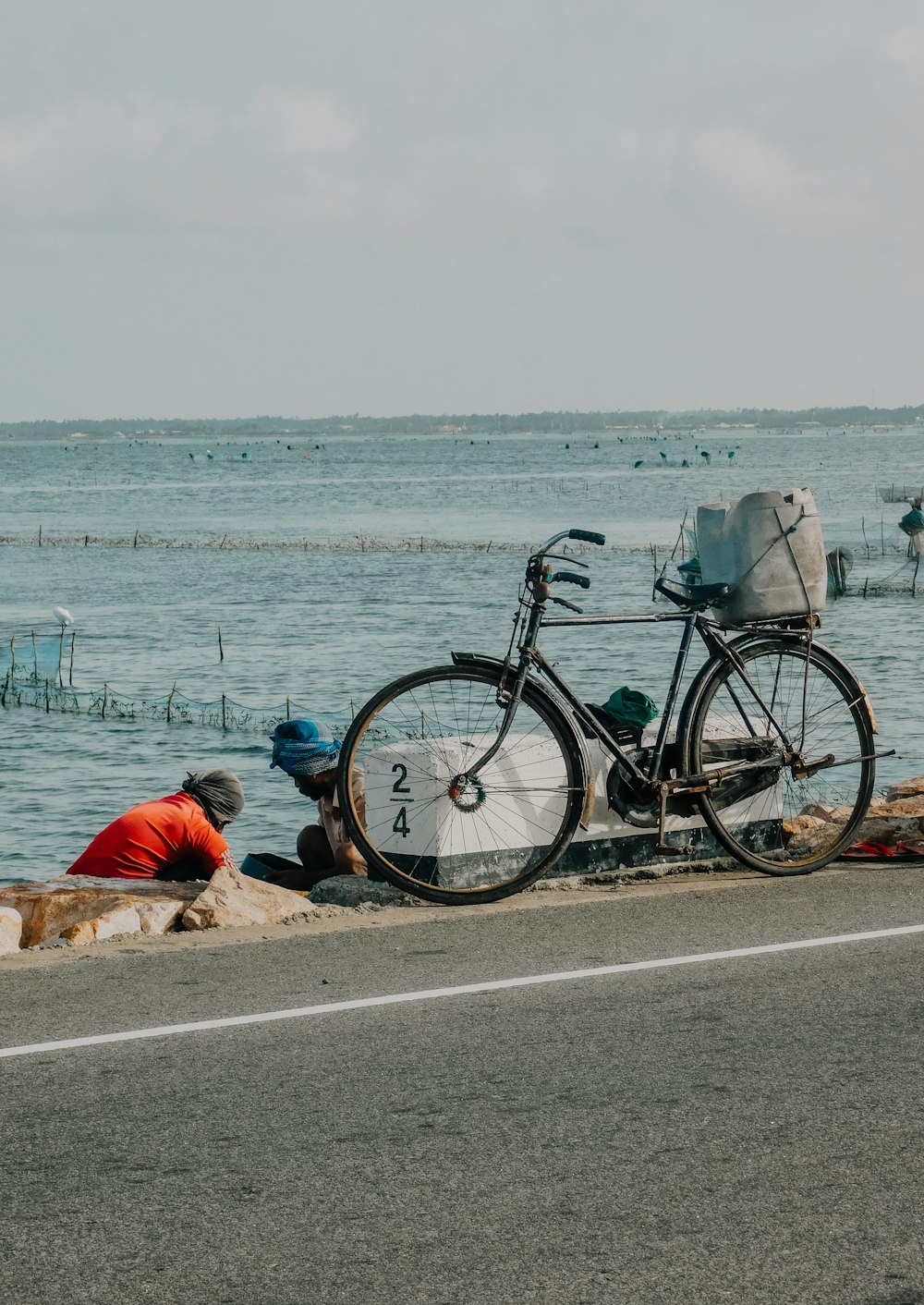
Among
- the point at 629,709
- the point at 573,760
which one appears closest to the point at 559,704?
the point at 573,760

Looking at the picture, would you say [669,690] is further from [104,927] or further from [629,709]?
[104,927]

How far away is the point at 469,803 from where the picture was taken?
7.71 meters

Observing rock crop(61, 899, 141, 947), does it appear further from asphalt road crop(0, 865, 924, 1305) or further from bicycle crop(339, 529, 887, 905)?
bicycle crop(339, 529, 887, 905)

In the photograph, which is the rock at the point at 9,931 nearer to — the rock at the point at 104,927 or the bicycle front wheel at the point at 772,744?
the rock at the point at 104,927

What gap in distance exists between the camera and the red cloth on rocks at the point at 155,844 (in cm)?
921

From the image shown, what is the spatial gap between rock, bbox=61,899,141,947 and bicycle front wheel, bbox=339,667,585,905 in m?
1.07

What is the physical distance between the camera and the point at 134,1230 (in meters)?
4.13

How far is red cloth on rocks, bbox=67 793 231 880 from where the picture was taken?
9.21 metres

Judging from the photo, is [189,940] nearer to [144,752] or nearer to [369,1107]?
[369,1107]

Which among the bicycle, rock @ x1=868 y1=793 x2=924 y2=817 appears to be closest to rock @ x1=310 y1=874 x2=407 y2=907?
the bicycle

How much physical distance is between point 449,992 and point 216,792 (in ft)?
11.9

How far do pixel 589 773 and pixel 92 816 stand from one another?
21.2m

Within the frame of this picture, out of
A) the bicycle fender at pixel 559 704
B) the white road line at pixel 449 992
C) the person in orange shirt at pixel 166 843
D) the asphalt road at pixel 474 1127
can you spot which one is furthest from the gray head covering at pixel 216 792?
the white road line at pixel 449 992

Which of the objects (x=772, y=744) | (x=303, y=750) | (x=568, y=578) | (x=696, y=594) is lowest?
(x=303, y=750)
